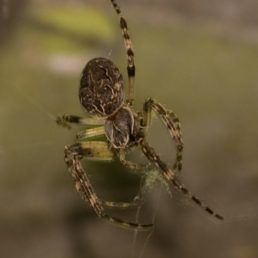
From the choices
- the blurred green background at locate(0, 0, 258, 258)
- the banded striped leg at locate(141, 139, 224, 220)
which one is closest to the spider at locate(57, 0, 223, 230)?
the banded striped leg at locate(141, 139, 224, 220)

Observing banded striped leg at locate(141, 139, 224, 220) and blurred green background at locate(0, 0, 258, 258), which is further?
blurred green background at locate(0, 0, 258, 258)

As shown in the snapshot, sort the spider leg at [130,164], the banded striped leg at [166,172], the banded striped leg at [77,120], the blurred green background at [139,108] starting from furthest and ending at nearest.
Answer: the blurred green background at [139,108] < the banded striped leg at [77,120] < the spider leg at [130,164] < the banded striped leg at [166,172]

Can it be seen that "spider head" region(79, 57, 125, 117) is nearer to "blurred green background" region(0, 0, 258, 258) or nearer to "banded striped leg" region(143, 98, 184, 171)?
"banded striped leg" region(143, 98, 184, 171)

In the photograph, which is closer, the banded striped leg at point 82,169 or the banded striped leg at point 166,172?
the banded striped leg at point 166,172

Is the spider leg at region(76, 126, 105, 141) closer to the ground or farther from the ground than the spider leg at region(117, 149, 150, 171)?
farther from the ground

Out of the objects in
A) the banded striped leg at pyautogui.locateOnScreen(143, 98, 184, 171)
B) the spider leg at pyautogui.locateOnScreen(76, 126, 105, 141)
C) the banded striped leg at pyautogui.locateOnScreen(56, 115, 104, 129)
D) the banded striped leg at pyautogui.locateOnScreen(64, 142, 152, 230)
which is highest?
the banded striped leg at pyautogui.locateOnScreen(143, 98, 184, 171)

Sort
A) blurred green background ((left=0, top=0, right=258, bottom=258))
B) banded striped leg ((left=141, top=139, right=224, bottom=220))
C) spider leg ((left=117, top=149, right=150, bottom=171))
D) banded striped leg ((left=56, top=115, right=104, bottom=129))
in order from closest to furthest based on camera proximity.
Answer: banded striped leg ((left=141, top=139, right=224, bottom=220)) < spider leg ((left=117, top=149, right=150, bottom=171)) < banded striped leg ((left=56, top=115, right=104, bottom=129)) < blurred green background ((left=0, top=0, right=258, bottom=258))

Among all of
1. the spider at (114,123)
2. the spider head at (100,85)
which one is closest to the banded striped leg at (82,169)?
the spider at (114,123)

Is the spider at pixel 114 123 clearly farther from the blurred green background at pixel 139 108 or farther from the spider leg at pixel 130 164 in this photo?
the blurred green background at pixel 139 108

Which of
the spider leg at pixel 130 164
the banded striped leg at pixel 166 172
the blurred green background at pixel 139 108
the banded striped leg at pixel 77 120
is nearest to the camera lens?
the banded striped leg at pixel 166 172
